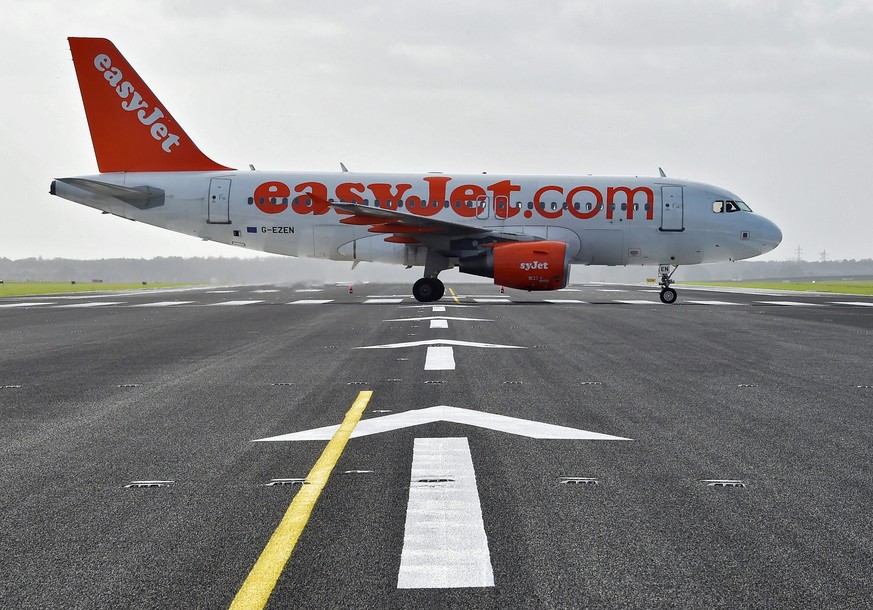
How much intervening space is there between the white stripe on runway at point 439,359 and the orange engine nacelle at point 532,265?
14603 mm

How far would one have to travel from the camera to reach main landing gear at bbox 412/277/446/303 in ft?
105

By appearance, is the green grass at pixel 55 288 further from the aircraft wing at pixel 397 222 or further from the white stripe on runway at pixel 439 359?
the white stripe on runway at pixel 439 359

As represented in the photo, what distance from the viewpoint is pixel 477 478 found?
589 cm

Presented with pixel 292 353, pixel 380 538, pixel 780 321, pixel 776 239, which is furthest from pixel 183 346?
pixel 776 239

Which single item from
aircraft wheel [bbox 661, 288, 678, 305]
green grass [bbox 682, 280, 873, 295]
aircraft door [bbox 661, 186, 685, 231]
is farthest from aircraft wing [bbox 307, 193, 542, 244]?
green grass [bbox 682, 280, 873, 295]

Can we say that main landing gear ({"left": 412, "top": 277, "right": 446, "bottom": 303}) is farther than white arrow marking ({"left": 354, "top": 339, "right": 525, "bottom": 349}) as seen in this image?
Yes

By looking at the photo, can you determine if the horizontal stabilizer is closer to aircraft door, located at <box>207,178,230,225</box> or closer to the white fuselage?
the white fuselage

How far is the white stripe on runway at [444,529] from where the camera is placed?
3998 millimetres

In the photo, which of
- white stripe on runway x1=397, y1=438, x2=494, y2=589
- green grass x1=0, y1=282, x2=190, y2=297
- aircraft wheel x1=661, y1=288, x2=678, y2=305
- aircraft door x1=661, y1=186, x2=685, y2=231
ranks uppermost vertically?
aircraft door x1=661, y1=186, x2=685, y2=231

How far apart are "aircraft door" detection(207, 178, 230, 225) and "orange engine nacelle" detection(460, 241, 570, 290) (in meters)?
10.2

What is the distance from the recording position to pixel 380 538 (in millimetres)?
4594

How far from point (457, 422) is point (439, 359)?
5180mm

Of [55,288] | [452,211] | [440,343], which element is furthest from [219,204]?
[55,288]

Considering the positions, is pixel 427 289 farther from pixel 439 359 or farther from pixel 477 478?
pixel 477 478
